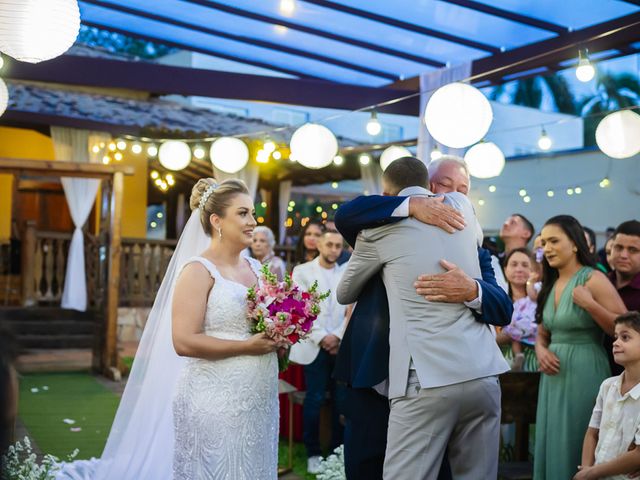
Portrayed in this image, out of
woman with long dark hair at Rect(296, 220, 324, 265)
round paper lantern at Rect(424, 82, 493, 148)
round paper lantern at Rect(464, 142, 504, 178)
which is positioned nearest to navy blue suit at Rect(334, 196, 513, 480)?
round paper lantern at Rect(424, 82, 493, 148)

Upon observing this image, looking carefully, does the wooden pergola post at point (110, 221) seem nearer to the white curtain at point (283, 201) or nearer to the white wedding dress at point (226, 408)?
the white curtain at point (283, 201)

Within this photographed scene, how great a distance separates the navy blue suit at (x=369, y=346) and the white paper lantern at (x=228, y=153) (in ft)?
21.5

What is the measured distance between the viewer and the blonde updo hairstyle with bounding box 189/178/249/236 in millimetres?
4249

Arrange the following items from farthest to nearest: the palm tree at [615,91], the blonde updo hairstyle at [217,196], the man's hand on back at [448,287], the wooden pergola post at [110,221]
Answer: the palm tree at [615,91] → the wooden pergola post at [110,221] → the blonde updo hairstyle at [217,196] → the man's hand on back at [448,287]

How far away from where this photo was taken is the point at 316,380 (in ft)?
22.5

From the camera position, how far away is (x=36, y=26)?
16.0ft

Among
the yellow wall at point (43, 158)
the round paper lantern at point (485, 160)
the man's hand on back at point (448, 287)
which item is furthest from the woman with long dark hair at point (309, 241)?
the yellow wall at point (43, 158)

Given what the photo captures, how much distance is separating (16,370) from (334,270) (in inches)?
218

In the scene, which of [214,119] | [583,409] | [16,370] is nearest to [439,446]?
[583,409]

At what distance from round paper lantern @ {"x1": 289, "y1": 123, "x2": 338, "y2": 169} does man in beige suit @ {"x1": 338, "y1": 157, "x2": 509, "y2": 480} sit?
5341 millimetres

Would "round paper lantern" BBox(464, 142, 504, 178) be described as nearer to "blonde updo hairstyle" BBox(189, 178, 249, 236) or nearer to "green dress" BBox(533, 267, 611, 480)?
"green dress" BBox(533, 267, 611, 480)

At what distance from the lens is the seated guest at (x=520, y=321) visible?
20.7 feet

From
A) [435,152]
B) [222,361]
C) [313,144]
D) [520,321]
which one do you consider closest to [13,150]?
[313,144]

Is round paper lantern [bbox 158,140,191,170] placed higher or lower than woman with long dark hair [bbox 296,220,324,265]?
higher
